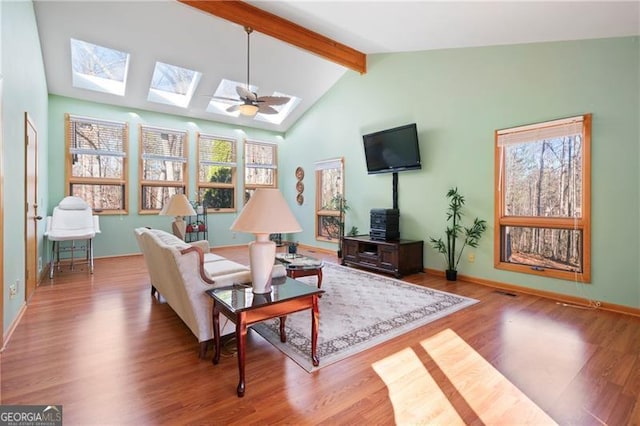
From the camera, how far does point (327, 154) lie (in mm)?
7301

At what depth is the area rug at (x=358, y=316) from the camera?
2551 mm

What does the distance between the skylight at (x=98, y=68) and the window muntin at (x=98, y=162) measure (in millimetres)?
692

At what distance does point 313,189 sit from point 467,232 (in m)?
3.98

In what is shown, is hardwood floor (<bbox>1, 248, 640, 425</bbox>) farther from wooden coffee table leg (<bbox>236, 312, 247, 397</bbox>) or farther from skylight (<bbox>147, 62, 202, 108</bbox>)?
skylight (<bbox>147, 62, 202, 108</bbox>)

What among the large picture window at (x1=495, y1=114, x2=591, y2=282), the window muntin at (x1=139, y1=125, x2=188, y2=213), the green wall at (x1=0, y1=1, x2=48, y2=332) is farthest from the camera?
the window muntin at (x1=139, y1=125, x2=188, y2=213)

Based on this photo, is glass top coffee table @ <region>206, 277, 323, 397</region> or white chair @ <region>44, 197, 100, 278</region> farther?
white chair @ <region>44, 197, 100, 278</region>

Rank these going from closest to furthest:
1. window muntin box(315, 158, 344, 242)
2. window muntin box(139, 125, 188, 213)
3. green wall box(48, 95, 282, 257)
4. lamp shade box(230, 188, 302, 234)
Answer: lamp shade box(230, 188, 302, 234) → green wall box(48, 95, 282, 257) → window muntin box(139, 125, 188, 213) → window muntin box(315, 158, 344, 242)

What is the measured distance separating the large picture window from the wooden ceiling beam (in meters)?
3.07

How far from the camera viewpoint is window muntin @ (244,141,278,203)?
8.23 m

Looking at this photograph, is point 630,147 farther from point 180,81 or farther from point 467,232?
point 180,81

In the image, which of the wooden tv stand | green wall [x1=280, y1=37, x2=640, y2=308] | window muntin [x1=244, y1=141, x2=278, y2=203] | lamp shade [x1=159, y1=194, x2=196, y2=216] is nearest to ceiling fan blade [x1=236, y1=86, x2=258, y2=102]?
lamp shade [x1=159, y1=194, x2=196, y2=216]

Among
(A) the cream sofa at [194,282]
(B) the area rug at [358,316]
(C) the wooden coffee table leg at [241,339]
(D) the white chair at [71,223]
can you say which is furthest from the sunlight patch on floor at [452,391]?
(D) the white chair at [71,223]

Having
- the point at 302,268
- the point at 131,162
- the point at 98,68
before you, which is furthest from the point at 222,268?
the point at 98,68

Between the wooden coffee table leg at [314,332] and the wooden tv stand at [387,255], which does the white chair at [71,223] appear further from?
the wooden coffee table leg at [314,332]
